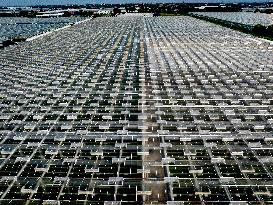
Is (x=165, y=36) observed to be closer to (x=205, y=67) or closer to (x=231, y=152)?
(x=205, y=67)

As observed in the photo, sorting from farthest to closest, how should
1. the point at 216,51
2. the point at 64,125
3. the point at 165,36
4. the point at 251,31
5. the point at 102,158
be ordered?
the point at 251,31 < the point at 165,36 < the point at 216,51 < the point at 64,125 < the point at 102,158

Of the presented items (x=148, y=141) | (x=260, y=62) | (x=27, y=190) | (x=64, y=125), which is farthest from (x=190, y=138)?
(x=260, y=62)

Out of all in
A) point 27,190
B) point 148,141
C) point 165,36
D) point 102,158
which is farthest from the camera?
point 165,36

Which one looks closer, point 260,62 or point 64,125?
point 64,125

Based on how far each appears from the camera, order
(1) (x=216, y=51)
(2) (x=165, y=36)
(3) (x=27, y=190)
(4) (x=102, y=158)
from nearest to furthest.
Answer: (3) (x=27, y=190)
(4) (x=102, y=158)
(1) (x=216, y=51)
(2) (x=165, y=36)

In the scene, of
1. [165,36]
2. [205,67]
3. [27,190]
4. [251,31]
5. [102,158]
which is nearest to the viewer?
[27,190]

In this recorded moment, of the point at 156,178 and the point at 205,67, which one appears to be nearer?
the point at 156,178

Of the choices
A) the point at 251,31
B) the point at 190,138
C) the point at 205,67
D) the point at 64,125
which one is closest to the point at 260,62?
the point at 205,67

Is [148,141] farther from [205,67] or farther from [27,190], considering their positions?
[205,67]
